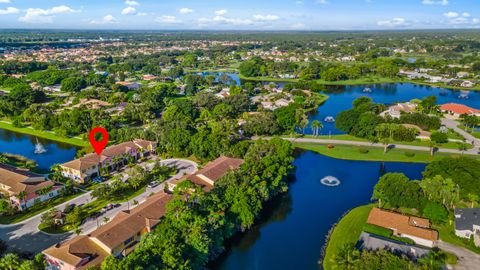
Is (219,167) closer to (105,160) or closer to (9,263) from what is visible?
(105,160)

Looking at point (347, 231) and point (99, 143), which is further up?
point (99, 143)

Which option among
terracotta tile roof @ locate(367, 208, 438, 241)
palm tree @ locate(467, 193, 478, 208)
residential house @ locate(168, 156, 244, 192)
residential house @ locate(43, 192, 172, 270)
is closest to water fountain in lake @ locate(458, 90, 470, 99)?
palm tree @ locate(467, 193, 478, 208)

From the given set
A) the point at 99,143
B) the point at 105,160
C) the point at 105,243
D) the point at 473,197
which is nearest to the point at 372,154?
the point at 473,197

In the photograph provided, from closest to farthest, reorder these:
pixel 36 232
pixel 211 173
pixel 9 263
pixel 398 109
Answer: pixel 9 263 → pixel 36 232 → pixel 211 173 → pixel 398 109

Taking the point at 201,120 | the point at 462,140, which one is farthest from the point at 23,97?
the point at 462,140

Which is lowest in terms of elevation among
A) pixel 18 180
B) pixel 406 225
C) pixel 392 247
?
pixel 406 225

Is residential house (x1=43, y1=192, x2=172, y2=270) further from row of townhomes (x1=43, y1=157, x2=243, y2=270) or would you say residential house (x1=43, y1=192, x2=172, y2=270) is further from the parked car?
the parked car

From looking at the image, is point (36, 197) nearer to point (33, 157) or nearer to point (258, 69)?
point (33, 157)
